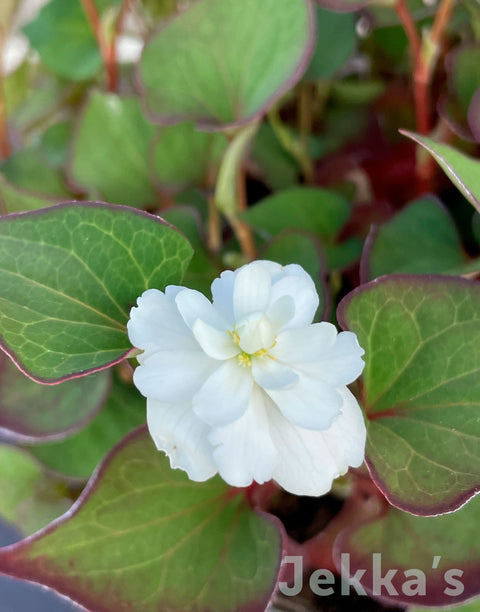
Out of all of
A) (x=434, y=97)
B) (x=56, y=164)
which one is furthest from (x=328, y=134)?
(x=56, y=164)

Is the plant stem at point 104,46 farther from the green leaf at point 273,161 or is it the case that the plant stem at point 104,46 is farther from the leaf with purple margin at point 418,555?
the leaf with purple margin at point 418,555

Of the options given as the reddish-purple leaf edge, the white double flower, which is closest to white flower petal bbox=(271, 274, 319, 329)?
the white double flower

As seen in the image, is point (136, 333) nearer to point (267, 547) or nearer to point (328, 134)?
point (267, 547)

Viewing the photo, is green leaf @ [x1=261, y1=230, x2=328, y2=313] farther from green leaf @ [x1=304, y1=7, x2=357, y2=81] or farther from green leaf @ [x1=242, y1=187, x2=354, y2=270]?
green leaf @ [x1=304, y1=7, x2=357, y2=81]

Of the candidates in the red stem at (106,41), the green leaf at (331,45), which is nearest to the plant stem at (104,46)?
the red stem at (106,41)

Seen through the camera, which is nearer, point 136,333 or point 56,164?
point 136,333

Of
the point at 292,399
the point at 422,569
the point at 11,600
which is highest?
the point at 292,399

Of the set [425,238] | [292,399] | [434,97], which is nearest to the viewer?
[292,399]
